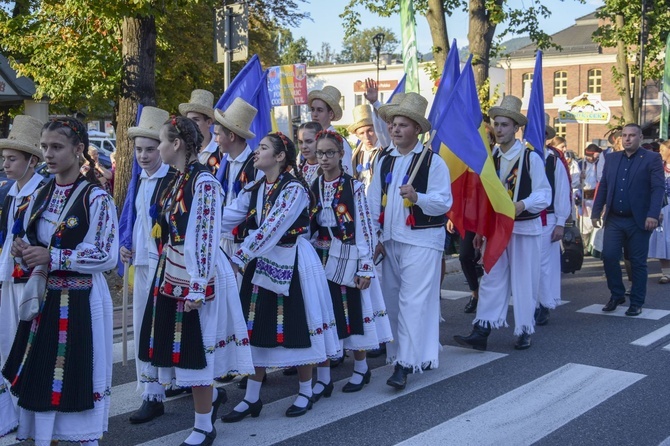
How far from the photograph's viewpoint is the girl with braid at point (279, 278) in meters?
5.05

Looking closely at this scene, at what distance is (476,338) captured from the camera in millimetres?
6949

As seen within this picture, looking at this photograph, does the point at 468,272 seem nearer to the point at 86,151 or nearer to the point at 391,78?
the point at 86,151

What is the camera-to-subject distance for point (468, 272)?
8.85 metres

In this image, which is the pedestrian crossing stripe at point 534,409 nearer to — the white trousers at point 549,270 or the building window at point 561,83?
the white trousers at point 549,270

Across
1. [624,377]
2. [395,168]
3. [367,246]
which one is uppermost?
[395,168]

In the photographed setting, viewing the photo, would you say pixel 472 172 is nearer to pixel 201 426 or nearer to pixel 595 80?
pixel 201 426

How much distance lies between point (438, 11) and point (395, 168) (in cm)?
1103

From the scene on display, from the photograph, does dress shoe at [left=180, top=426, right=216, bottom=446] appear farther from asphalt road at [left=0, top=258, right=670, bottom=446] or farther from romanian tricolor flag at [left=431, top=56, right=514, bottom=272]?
romanian tricolor flag at [left=431, top=56, right=514, bottom=272]

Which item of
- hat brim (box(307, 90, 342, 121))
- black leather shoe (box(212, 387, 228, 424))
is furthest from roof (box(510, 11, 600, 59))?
black leather shoe (box(212, 387, 228, 424))

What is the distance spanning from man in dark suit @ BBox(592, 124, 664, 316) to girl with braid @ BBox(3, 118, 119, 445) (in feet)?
21.2

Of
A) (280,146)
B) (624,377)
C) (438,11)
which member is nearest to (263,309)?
(280,146)

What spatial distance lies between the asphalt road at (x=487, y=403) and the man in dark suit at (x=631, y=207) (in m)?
1.32

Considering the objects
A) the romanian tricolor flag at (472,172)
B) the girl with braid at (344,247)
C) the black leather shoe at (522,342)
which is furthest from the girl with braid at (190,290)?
the black leather shoe at (522,342)

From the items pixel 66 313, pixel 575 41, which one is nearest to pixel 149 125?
pixel 66 313
